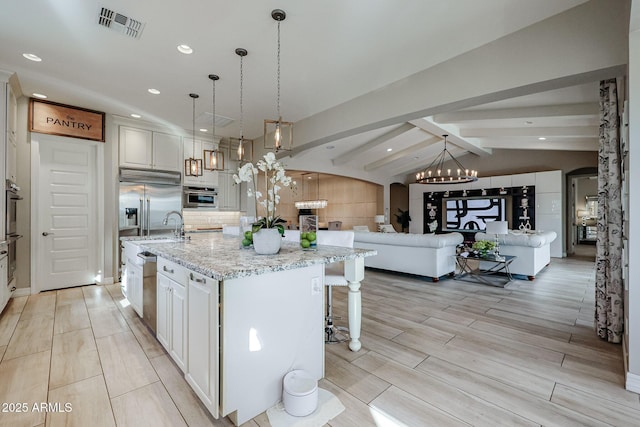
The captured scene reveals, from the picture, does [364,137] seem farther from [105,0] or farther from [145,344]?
[145,344]

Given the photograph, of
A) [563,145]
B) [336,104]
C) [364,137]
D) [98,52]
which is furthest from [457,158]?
[98,52]

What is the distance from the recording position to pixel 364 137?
285 inches

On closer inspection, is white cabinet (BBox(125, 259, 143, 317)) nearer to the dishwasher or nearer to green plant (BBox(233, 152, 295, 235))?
the dishwasher

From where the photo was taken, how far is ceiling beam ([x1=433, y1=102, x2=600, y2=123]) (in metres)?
4.44

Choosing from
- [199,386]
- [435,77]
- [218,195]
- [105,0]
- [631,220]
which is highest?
[105,0]

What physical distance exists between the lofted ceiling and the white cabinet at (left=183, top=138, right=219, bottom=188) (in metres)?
0.75

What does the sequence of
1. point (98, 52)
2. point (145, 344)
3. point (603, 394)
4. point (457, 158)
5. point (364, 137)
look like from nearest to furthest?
point (603, 394) → point (145, 344) → point (98, 52) → point (364, 137) → point (457, 158)

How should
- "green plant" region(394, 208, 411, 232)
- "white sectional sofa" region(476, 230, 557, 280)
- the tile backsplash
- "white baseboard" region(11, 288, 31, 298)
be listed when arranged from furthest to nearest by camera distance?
"green plant" region(394, 208, 411, 232) < the tile backsplash < "white sectional sofa" region(476, 230, 557, 280) < "white baseboard" region(11, 288, 31, 298)

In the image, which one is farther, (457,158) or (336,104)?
(457,158)

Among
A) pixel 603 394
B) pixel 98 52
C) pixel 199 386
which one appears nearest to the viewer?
pixel 199 386

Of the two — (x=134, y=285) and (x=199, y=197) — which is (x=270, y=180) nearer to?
(x=134, y=285)

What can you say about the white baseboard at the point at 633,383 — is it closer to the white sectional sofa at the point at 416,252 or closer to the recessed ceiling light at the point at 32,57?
the white sectional sofa at the point at 416,252

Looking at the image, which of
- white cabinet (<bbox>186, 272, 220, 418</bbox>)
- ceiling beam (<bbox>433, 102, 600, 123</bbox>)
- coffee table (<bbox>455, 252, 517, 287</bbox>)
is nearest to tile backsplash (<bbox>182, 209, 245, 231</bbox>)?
white cabinet (<bbox>186, 272, 220, 418</bbox>)

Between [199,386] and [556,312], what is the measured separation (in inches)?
155
